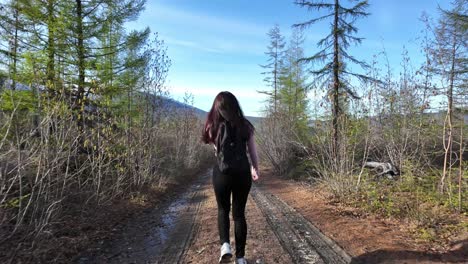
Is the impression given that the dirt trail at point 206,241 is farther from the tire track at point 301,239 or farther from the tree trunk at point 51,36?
the tree trunk at point 51,36

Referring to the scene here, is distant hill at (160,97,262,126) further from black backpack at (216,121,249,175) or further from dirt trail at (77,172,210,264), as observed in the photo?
black backpack at (216,121,249,175)

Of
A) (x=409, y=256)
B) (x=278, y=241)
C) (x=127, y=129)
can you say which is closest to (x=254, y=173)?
(x=278, y=241)

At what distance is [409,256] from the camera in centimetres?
458

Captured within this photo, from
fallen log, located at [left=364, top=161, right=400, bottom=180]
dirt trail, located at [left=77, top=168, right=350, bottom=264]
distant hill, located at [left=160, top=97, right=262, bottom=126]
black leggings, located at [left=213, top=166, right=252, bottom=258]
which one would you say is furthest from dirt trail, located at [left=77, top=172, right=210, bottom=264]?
fallen log, located at [left=364, top=161, right=400, bottom=180]

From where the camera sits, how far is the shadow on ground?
4438 mm

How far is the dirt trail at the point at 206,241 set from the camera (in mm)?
4664

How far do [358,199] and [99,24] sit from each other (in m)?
9.69

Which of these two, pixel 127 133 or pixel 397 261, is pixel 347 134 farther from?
pixel 127 133

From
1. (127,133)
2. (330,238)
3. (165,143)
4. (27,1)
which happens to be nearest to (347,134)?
(330,238)

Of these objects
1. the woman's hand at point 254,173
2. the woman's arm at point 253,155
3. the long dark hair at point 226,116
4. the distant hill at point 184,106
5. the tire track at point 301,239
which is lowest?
the tire track at point 301,239

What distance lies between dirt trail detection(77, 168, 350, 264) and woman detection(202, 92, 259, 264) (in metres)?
0.66

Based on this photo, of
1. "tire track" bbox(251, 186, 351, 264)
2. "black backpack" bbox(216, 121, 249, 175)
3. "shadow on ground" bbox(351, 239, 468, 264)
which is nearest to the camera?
"black backpack" bbox(216, 121, 249, 175)

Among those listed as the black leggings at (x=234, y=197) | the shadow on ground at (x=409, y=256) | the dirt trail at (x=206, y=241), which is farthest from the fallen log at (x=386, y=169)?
the black leggings at (x=234, y=197)

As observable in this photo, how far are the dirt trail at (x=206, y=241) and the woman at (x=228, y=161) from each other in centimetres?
66
